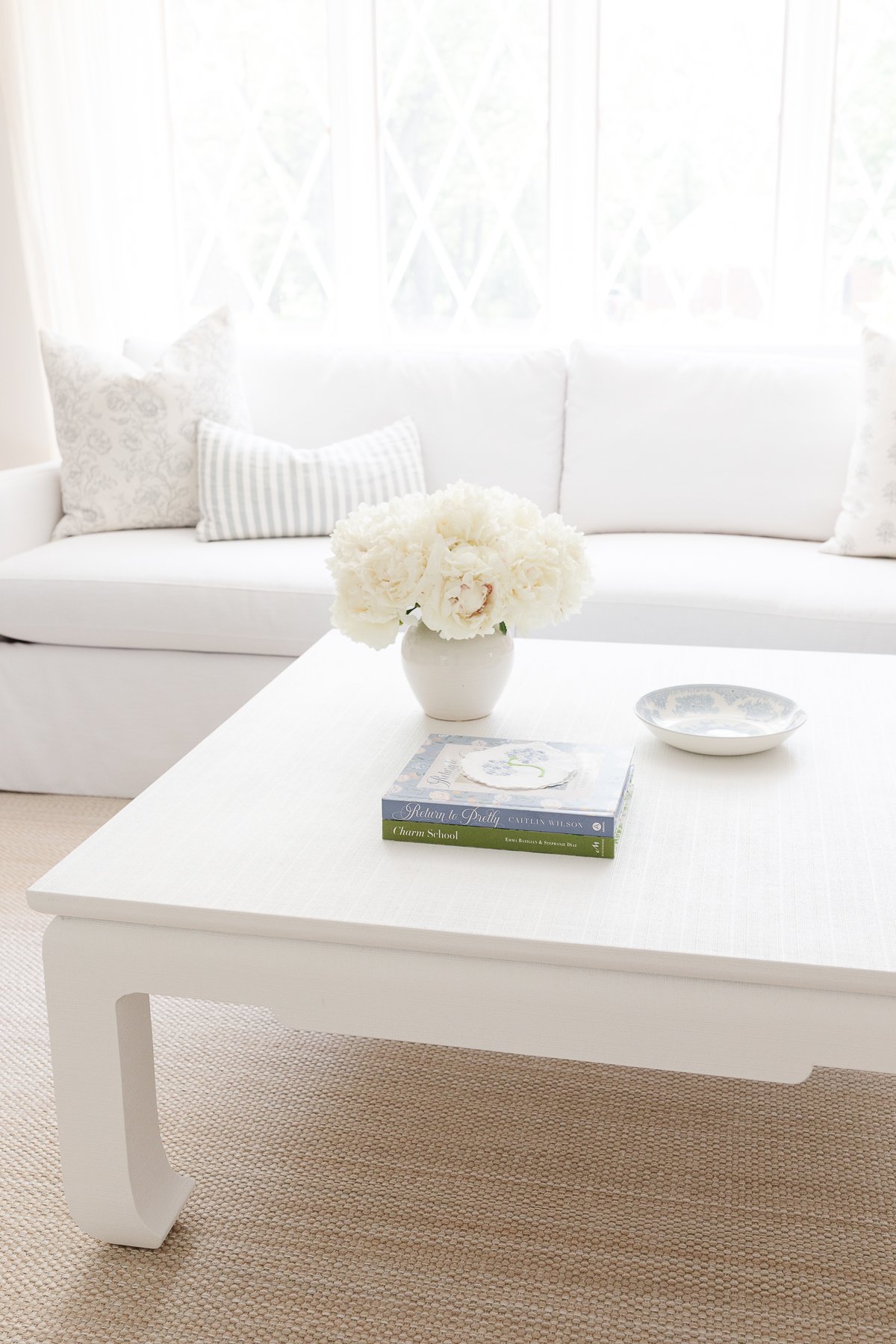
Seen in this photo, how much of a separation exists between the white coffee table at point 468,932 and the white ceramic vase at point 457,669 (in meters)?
0.14

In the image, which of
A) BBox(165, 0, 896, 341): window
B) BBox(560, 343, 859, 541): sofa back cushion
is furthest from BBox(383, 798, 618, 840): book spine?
BBox(165, 0, 896, 341): window

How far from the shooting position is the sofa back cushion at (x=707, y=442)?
2607 millimetres

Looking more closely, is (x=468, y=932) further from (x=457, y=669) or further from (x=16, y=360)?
(x=16, y=360)

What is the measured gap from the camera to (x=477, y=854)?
1190mm

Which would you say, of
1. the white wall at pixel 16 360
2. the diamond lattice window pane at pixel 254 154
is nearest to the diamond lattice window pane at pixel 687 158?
the diamond lattice window pane at pixel 254 154

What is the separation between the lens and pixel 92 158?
338 centimetres

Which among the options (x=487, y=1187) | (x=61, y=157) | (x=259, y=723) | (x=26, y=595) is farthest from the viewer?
(x=61, y=157)

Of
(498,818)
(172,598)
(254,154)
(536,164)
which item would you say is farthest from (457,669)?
(254,154)

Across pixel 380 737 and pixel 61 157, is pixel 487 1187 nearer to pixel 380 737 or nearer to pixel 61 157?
pixel 380 737

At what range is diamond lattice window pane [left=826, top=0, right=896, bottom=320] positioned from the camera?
3049mm

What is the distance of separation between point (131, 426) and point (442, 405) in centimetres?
70

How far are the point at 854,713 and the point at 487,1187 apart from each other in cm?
72

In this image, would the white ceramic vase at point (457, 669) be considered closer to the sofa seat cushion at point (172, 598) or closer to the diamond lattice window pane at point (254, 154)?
the sofa seat cushion at point (172, 598)

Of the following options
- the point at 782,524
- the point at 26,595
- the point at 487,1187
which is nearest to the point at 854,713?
the point at 487,1187
